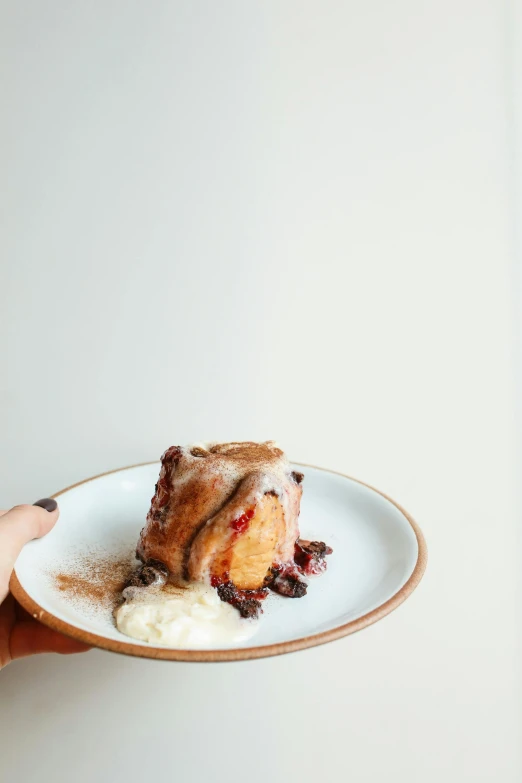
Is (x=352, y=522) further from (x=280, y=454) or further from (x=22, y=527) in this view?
(x=22, y=527)

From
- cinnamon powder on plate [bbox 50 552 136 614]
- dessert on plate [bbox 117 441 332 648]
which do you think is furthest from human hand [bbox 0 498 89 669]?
dessert on plate [bbox 117 441 332 648]

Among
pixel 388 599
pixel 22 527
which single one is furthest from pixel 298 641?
pixel 22 527

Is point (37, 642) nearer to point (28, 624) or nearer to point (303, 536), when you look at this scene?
point (28, 624)

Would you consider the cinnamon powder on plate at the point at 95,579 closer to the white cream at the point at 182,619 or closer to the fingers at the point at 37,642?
the white cream at the point at 182,619

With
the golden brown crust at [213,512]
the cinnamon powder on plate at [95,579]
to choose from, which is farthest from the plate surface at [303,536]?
the golden brown crust at [213,512]

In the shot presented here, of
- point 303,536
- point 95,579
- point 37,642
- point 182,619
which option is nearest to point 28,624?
point 37,642

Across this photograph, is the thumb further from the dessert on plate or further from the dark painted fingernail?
the dessert on plate
